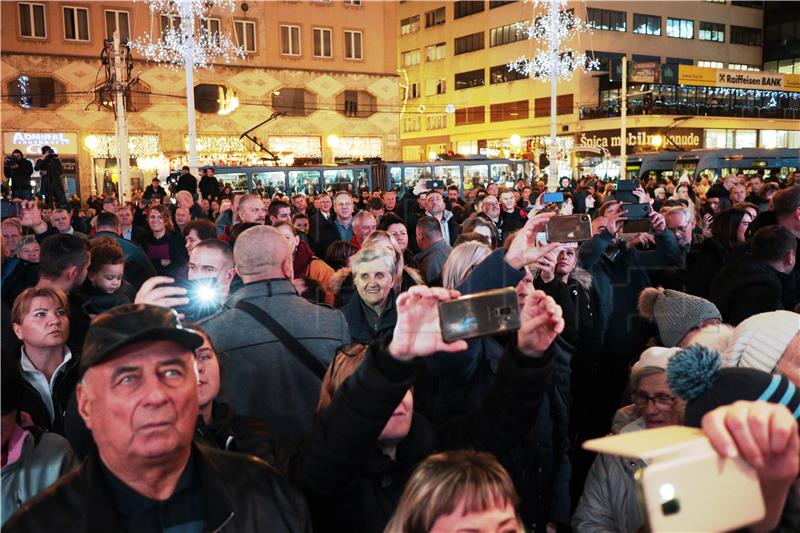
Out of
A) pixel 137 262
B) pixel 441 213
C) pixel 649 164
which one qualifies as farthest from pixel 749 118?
pixel 137 262

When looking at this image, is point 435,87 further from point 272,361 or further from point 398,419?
point 398,419

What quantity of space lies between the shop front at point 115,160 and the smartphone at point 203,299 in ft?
97.0

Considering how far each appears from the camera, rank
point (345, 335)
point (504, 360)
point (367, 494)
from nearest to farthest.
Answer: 1. point (367, 494)
2. point (504, 360)
3. point (345, 335)

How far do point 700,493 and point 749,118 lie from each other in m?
54.6

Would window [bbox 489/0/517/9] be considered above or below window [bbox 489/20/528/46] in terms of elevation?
above

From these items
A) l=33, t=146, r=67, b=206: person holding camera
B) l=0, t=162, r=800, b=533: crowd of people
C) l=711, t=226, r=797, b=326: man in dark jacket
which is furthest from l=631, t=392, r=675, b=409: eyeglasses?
l=33, t=146, r=67, b=206: person holding camera

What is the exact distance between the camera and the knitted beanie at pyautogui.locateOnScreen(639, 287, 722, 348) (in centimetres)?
379

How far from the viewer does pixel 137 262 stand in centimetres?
672

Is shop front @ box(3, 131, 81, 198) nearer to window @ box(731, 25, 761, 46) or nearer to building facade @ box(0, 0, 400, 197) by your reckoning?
building facade @ box(0, 0, 400, 197)

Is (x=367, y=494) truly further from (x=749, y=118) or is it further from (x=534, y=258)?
(x=749, y=118)

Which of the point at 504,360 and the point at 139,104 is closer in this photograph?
the point at 504,360

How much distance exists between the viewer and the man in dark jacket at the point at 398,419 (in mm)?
2043

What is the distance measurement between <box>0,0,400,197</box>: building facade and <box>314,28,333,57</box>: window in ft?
0.20

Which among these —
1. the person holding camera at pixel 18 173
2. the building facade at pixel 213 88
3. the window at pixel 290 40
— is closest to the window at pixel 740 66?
the building facade at pixel 213 88
